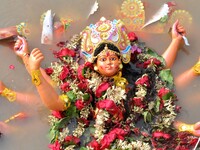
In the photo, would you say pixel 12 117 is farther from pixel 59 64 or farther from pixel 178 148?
pixel 178 148

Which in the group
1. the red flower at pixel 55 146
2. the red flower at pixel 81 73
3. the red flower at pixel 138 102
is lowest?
the red flower at pixel 55 146

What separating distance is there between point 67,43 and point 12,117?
0.71 metres

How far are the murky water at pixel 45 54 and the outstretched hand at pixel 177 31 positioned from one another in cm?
14

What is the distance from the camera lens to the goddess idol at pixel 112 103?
331 cm

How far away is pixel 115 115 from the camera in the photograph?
10.9 ft

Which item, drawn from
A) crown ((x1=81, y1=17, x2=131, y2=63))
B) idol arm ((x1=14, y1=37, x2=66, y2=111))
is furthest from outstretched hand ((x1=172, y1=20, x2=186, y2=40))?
idol arm ((x1=14, y1=37, x2=66, y2=111))

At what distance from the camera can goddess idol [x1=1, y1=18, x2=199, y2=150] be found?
3314 millimetres

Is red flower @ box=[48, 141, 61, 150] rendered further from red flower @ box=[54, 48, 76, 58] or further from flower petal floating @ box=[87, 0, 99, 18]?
flower petal floating @ box=[87, 0, 99, 18]

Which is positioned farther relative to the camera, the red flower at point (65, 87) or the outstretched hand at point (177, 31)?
the outstretched hand at point (177, 31)

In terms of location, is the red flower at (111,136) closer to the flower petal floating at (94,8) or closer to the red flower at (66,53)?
the red flower at (66,53)

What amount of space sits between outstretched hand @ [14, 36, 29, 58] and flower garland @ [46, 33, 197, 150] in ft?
1.06

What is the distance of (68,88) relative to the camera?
3516mm

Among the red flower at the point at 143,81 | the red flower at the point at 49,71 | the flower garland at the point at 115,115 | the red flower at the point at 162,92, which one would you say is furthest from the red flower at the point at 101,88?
the red flower at the point at 49,71

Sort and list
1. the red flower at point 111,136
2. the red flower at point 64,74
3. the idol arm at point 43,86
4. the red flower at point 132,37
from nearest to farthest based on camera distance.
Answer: the idol arm at point 43,86, the red flower at point 111,136, the red flower at point 64,74, the red flower at point 132,37
